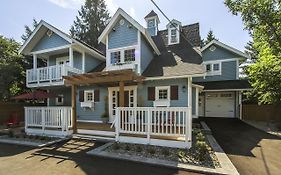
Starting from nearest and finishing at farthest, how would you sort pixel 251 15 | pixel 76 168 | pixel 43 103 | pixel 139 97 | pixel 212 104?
pixel 76 168
pixel 139 97
pixel 251 15
pixel 212 104
pixel 43 103

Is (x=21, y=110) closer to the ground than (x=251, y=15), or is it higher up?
closer to the ground

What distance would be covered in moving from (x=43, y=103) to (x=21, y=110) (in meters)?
2.84

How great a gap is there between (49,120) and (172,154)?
256 inches

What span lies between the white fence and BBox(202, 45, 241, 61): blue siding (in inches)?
422

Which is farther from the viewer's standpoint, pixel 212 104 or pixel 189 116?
pixel 212 104

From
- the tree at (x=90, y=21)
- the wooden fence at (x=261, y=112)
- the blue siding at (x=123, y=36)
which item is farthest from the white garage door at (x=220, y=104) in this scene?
the tree at (x=90, y=21)

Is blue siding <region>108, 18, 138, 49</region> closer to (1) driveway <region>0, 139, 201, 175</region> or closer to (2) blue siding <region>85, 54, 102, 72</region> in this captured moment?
(2) blue siding <region>85, 54, 102, 72</region>

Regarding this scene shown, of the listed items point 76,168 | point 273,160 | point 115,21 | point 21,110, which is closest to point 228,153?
point 273,160

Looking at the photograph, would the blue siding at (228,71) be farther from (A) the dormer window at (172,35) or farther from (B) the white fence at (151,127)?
(B) the white fence at (151,127)

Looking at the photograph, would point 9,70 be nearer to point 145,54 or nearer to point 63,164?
point 145,54

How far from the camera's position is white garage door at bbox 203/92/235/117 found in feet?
53.2

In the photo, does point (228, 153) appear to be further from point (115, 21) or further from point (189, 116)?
point (115, 21)

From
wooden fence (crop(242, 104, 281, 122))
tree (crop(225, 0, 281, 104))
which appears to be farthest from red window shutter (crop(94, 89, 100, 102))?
wooden fence (crop(242, 104, 281, 122))

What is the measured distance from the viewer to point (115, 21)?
11805mm
